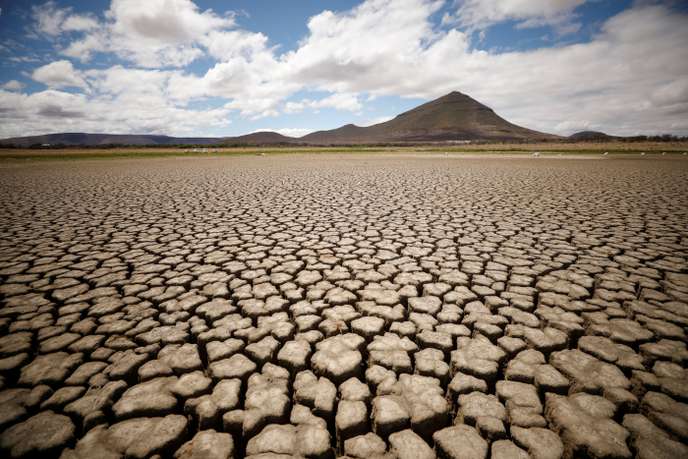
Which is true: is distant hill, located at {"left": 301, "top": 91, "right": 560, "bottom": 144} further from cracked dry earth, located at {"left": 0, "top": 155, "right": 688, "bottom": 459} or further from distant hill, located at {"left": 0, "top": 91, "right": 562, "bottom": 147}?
cracked dry earth, located at {"left": 0, "top": 155, "right": 688, "bottom": 459}

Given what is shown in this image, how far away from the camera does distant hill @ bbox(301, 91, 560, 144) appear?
128875mm

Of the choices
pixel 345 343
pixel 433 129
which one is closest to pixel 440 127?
pixel 433 129

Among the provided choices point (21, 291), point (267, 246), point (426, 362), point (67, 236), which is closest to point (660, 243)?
point (426, 362)

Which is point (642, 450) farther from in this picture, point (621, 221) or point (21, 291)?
point (621, 221)

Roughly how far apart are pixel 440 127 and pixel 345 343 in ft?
525

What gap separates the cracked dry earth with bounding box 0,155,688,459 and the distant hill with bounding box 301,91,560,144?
12446 cm

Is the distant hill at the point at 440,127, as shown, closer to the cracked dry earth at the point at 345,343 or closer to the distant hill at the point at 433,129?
the distant hill at the point at 433,129

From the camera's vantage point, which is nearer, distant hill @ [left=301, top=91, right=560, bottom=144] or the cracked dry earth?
the cracked dry earth

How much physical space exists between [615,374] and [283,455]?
1.76m

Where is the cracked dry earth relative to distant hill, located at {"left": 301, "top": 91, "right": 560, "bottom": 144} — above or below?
below

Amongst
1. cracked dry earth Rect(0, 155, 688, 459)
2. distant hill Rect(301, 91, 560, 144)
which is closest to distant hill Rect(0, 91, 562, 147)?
distant hill Rect(301, 91, 560, 144)

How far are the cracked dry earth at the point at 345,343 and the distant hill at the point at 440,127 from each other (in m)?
124

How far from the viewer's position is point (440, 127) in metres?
147

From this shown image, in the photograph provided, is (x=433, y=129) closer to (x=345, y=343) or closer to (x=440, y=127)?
(x=440, y=127)
